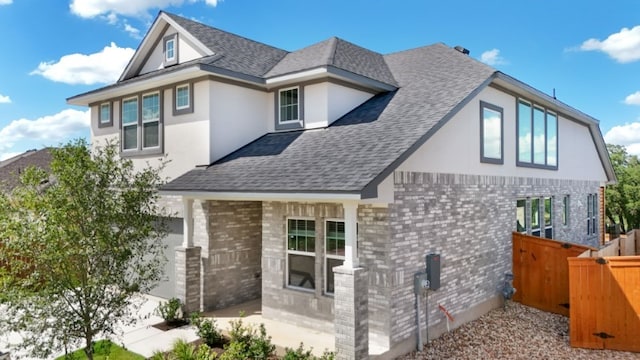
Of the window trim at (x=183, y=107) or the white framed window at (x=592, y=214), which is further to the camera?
the white framed window at (x=592, y=214)

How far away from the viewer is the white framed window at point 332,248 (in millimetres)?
8703

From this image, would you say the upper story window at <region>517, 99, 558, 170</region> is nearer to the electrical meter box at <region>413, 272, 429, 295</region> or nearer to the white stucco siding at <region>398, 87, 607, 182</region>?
the white stucco siding at <region>398, 87, 607, 182</region>

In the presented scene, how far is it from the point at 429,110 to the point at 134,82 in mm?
8398

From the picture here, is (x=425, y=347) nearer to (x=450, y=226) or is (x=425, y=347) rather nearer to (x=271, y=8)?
(x=450, y=226)

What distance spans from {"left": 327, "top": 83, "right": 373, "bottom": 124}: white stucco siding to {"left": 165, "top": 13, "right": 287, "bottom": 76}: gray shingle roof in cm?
252

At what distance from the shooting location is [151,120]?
1214 cm

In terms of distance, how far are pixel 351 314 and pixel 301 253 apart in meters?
2.85

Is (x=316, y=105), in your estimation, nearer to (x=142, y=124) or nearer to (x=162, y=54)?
(x=142, y=124)

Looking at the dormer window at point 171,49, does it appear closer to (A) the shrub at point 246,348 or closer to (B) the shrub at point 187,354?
(A) the shrub at point 246,348

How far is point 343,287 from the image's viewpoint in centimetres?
678

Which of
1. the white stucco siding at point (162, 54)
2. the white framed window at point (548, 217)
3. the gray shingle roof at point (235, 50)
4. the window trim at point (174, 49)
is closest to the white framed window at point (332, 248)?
the gray shingle roof at point (235, 50)

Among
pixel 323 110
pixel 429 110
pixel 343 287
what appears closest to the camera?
pixel 343 287

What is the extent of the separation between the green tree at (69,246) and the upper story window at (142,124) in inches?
244

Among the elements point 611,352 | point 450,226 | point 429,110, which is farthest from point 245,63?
point 611,352
